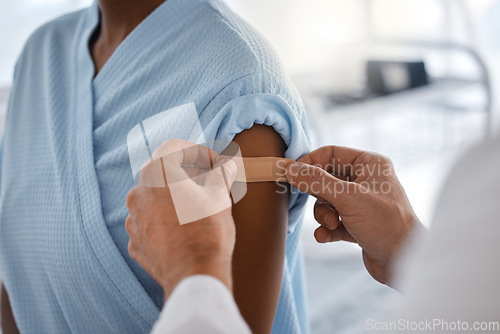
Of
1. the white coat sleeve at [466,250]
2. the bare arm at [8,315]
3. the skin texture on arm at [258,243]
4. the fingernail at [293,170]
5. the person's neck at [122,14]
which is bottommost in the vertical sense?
the bare arm at [8,315]

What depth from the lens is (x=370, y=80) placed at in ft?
7.82

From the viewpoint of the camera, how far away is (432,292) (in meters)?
0.33

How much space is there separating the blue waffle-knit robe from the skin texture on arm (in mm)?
35

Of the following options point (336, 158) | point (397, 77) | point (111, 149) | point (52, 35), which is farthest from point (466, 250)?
point (397, 77)

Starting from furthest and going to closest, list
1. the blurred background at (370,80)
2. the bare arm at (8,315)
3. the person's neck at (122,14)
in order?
the blurred background at (370,80) < the bare arm at (8,315) < the person's neck at (122,14)

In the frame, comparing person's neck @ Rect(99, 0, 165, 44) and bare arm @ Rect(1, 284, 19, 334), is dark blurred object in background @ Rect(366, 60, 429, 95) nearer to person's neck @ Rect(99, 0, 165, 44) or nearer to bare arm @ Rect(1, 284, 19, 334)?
person's neck @ Rect(99, 0, 165, 44)

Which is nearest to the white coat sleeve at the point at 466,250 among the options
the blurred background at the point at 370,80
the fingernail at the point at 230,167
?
the blurred background at the point at 370,80

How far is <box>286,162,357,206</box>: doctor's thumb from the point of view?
66 centimetres

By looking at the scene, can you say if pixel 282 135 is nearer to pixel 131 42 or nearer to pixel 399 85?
pixel 131 42

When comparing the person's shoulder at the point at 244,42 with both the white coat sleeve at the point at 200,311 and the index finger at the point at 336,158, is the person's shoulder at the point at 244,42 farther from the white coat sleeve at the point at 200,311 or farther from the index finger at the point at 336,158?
the white coat sleeve at the point at 200,311

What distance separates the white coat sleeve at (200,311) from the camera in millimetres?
388

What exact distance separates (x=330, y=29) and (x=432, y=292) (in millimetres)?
3379

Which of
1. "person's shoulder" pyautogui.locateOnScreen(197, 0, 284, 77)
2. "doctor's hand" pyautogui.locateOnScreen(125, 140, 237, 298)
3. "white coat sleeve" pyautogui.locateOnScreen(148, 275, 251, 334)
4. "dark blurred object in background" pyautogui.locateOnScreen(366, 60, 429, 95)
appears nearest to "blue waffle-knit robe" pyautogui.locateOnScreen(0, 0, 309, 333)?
"person's shoulder" pyautogui.locateOnScreen(197, 0, 284, 77)

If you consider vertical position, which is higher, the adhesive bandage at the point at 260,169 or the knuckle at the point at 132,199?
the knuckle at the point at 132,199
